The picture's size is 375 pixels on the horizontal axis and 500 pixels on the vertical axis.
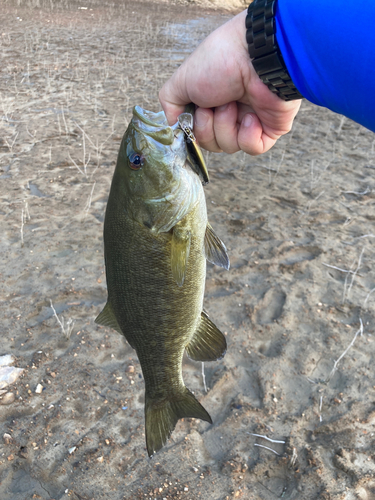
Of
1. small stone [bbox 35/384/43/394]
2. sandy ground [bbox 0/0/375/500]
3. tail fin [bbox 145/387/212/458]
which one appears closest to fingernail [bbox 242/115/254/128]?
tail fin [bbox 145/387/212/458]

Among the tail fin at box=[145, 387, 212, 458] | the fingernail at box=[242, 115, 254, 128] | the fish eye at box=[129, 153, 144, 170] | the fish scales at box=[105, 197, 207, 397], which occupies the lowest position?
the tail fin at box=[145, 387, 212, 458]

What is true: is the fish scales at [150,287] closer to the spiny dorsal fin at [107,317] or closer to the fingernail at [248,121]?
the spiny dorsal fin at [107,317]

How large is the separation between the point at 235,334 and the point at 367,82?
8.90 ft

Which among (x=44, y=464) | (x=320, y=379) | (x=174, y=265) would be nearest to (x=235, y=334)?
(x=320, y=379)

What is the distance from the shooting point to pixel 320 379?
3455 millimetres

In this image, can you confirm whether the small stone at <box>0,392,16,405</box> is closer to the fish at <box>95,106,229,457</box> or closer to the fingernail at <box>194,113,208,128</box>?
the fish at <box>95,106,229,457</box>

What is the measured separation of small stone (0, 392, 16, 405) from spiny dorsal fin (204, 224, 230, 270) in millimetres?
2209

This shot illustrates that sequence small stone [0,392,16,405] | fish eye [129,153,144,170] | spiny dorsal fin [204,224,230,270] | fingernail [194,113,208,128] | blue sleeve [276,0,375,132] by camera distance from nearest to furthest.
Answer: blue sleeve [276,0,375,132] < fish eye [129,153,144,170] < spiny dorsal fin [204,224,230,270] < fingernail [194,113,208,128] < small stone [0,392,16,405]

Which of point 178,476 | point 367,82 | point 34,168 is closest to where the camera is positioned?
point 367,82

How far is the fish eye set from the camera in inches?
75.0

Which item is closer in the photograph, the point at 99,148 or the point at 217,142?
the point at 217,142

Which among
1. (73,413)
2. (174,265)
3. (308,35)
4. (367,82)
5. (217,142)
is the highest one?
(308,35)

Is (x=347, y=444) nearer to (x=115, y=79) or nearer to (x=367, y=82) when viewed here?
(x=367, y=82)

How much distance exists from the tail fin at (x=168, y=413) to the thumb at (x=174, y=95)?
5.24 feet
